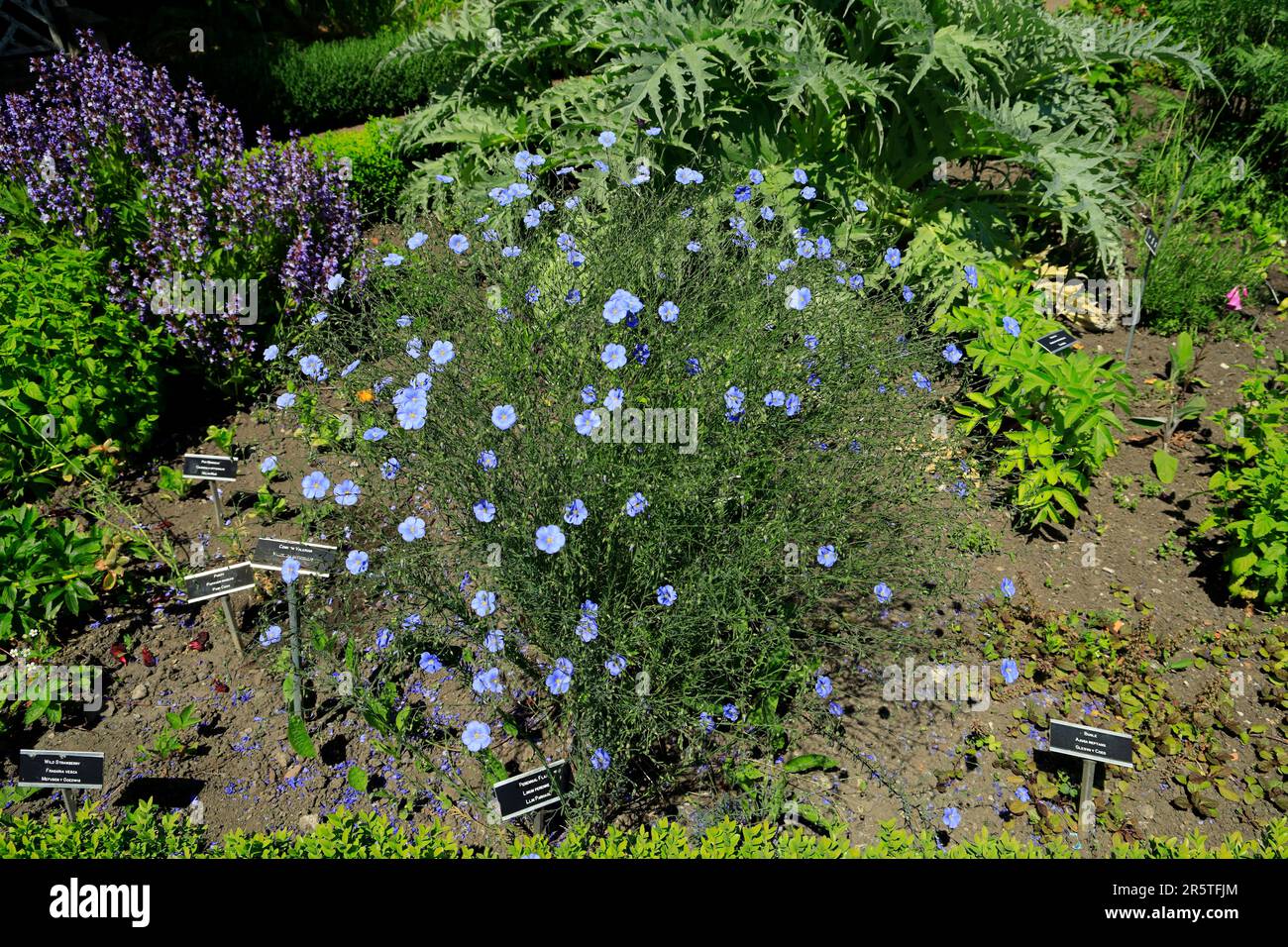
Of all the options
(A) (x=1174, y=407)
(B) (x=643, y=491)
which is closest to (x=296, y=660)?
(B) (x=643, y=491)

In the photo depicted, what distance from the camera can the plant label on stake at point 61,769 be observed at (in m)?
2.59

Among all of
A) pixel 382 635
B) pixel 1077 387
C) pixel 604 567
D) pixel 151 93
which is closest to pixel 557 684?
pixel 604 567

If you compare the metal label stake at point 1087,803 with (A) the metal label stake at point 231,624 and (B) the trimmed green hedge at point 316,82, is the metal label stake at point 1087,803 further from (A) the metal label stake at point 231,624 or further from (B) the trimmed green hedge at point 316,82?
(B) the trimmed green hedge at point 316,82

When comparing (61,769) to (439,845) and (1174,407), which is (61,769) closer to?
(439,845)

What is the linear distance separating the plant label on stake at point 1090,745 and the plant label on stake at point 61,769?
9.04ft

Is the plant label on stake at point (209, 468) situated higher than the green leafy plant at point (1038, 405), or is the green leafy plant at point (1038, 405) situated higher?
the green leafy plant at point (1038, 405)

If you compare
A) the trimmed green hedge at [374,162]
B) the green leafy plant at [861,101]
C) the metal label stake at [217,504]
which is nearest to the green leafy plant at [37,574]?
the metal label stake at [217,504]

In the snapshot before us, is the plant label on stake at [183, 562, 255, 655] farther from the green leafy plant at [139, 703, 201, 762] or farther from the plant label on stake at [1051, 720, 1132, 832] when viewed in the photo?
the plant label on stake at [1051, 720, 1132, 832]

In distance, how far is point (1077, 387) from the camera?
12.1ft

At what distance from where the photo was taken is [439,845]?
2453 millimetres

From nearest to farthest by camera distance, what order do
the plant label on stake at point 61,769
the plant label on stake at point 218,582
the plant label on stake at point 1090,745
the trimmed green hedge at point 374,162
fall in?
the plant label on stake at point 61,769
the plant label on stake at point 1090,745
the plant label on stake at point 218,582
the trimmed green hedge at point 374,162

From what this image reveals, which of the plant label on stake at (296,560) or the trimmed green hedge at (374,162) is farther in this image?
the trimmed green hedge at (374,162)

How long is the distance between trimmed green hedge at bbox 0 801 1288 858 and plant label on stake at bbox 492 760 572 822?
0.28 feet

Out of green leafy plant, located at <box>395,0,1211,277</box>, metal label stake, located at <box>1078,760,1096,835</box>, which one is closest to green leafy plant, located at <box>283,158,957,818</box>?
metal label stake, located at <box>1078,760,1096,835</box>
